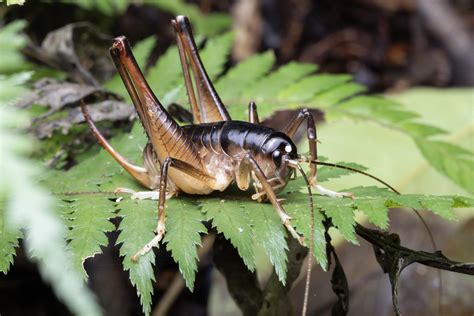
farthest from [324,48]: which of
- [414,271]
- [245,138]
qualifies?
[245,138]

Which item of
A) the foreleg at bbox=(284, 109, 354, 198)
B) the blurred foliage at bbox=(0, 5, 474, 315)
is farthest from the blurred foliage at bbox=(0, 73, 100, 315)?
the foreleg at bbox=(284, 109, 354, 198)

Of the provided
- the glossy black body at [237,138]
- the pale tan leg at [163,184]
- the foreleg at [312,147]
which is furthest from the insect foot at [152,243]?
the foreleg at [312,147]

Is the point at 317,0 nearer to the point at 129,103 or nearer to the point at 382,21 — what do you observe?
the point at 382,21

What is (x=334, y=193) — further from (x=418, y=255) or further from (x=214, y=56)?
(x=214, y=56)

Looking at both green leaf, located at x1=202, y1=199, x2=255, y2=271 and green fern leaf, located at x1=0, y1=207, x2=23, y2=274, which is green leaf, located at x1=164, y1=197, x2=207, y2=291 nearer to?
green leaf, located at x1=202, y1=199, x2=255, y2=271

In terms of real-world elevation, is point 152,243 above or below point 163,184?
below

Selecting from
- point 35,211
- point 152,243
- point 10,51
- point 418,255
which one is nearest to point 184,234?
point 152,243

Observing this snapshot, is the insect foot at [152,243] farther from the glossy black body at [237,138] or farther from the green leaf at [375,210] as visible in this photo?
the green leaf at [375,210]
